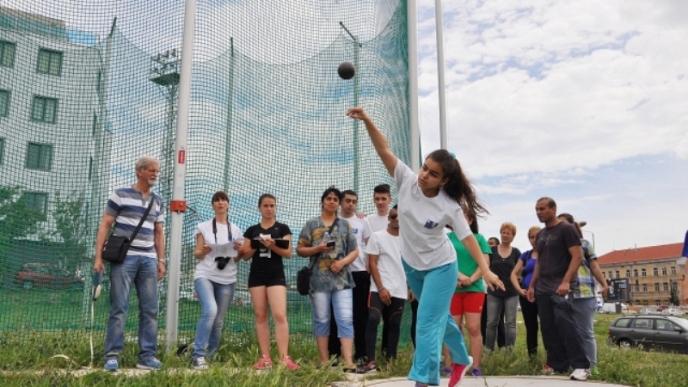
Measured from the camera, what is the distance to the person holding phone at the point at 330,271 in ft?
17.3

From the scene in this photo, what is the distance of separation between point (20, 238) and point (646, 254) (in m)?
125

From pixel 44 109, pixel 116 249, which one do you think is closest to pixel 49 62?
pixel 44 109

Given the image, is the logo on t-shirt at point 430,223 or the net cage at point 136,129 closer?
the logo on t-shirt at point 430,223

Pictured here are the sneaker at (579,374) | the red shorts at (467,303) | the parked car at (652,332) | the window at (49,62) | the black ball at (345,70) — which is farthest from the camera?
the parked car at (652,332)

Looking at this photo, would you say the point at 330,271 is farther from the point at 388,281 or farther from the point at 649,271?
the point at 649,271

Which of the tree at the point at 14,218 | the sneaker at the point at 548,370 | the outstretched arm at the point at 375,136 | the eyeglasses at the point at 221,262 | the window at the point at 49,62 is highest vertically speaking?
the window at the point at 49,62

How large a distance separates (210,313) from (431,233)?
2.27 meters

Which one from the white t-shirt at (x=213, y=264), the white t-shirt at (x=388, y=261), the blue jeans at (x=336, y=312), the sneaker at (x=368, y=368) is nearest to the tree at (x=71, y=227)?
the white t-shirt at (x=213, y=264)

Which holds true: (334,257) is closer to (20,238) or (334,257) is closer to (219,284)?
(219,284)

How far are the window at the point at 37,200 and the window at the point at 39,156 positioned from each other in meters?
0.25

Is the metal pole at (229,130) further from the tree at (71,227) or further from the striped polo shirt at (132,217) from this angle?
the tree at (71,227)

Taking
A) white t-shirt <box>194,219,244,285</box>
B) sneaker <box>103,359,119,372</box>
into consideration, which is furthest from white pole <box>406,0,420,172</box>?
sneaker <box>103,359,119,372</box>

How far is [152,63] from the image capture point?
614 centimetres

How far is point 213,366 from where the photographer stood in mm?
4234
